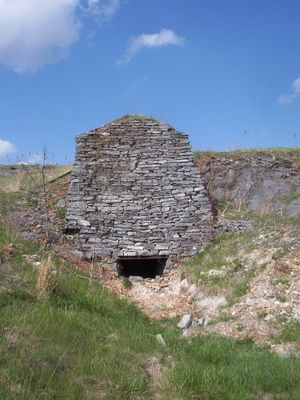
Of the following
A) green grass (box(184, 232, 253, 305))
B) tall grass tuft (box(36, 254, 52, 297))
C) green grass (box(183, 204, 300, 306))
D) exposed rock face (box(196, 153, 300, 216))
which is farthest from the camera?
exposed rock face (box(196, 153, 300, 216))

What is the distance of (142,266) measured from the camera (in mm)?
12289

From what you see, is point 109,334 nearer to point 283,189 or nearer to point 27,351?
point 27,351

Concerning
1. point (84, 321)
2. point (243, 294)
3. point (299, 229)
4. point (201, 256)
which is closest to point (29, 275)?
point (84, 321)

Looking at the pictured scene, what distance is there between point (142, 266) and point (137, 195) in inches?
73.6

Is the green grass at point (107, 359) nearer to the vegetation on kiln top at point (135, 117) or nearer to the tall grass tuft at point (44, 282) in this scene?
the tall grass tuft at point (44, 282)

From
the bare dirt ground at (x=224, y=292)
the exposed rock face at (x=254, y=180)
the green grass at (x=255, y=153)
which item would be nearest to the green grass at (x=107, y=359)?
A: the bare dirt ground at (x=224, y=292)

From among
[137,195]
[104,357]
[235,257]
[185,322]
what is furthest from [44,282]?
[137,195]

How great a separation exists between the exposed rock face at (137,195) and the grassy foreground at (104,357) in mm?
3622

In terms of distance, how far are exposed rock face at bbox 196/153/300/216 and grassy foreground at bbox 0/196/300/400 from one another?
645cm

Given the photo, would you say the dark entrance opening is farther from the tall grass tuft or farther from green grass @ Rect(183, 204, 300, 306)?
the tall grass tuft

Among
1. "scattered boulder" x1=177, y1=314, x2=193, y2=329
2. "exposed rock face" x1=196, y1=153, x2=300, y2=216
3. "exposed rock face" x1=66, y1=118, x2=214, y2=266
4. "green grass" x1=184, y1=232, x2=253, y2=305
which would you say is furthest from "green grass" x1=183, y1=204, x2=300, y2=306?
"exposed rock face" x1=196, y1=153, x2=300, y2=216

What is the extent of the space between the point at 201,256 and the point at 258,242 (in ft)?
4.45

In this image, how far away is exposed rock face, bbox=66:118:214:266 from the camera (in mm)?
11164

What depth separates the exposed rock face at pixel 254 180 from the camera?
1325 cm
